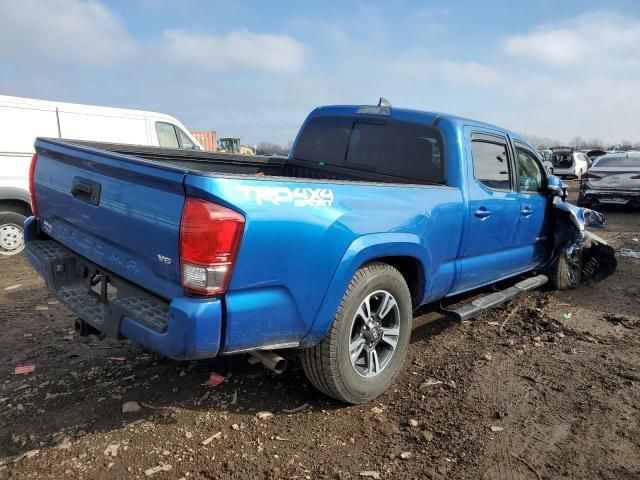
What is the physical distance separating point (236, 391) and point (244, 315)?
1.16 meters

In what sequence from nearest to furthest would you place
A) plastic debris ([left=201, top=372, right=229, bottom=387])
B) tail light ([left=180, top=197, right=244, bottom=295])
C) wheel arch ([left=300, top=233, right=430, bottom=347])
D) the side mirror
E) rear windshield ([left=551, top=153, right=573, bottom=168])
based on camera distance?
tail light ([left=180, top=197, right=244, bottom=295]), wheel arch ([left=300, top=233, right=430, bottom=347]), plastic debris ([left=201, top=372, right=229, bottom=387]), the side mirror, rear windshield ([left=551, top=153, right=573, bottom=168])

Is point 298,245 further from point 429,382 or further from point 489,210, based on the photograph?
point 489,210

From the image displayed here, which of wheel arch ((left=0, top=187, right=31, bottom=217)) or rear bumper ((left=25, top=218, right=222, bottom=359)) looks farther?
wheel arch ((left=0, top=187, right=31, bottom=217))

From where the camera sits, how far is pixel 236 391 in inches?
128

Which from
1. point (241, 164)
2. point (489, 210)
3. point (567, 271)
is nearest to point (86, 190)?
point (241, 164)

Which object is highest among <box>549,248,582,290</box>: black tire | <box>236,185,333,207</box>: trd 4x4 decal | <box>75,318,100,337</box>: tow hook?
<box>236,185,333,207</box>: trd 4x4 decal

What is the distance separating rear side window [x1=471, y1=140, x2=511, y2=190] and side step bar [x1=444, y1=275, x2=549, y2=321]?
0.99 metres

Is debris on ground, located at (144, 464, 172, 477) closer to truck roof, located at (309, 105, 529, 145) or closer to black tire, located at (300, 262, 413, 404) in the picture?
black tire, located at (300, 262, 413, 404)

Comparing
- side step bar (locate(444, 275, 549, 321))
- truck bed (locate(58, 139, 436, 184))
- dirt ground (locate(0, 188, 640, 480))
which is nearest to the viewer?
dirt ground (locate(0, 188, 640, 480))

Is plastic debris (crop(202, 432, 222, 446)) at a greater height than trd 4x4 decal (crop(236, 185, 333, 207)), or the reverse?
trd 4x4 decal (crop(236, 185, 333, 207))

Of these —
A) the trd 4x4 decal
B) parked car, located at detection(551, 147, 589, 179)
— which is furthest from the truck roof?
parked car, located at detection(551, 147, 589, 179)

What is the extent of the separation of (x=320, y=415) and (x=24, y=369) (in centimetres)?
219

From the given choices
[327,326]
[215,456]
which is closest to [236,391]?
[215,456]

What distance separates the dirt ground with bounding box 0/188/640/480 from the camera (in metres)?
2.53
